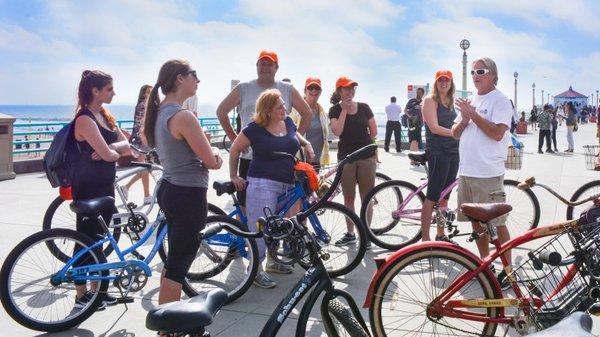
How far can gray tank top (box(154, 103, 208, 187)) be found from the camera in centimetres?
334

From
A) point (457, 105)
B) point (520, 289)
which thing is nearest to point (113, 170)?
point (457, 105)

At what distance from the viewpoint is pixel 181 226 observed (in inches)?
133

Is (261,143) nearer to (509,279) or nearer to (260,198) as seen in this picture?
(260,198)

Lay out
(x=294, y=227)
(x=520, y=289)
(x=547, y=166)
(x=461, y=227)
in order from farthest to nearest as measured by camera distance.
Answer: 1. (x=547, y=166)
2. (x=461, y=227)
3. (x=520, y=289)
4. (x=294, y=227)

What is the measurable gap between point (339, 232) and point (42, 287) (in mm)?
2600

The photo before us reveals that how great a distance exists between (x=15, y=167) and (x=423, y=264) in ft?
36.9

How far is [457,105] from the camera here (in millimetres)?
4547

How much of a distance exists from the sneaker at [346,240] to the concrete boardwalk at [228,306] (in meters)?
0.26

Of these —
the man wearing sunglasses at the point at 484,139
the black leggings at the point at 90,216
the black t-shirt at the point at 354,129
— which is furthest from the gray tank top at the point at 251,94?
the man wearing sunglasses at the point at 484,139

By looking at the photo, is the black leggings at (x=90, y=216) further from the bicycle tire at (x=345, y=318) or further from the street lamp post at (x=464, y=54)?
the street lamp post at (x=464, y=54)

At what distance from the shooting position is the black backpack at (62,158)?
4215 mm

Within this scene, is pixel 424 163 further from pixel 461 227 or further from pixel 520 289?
pixel 520 289

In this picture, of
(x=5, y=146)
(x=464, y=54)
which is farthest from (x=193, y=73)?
(x=464, y=54)

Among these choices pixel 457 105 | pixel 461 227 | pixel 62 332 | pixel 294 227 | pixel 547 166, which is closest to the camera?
pixel 294 227
